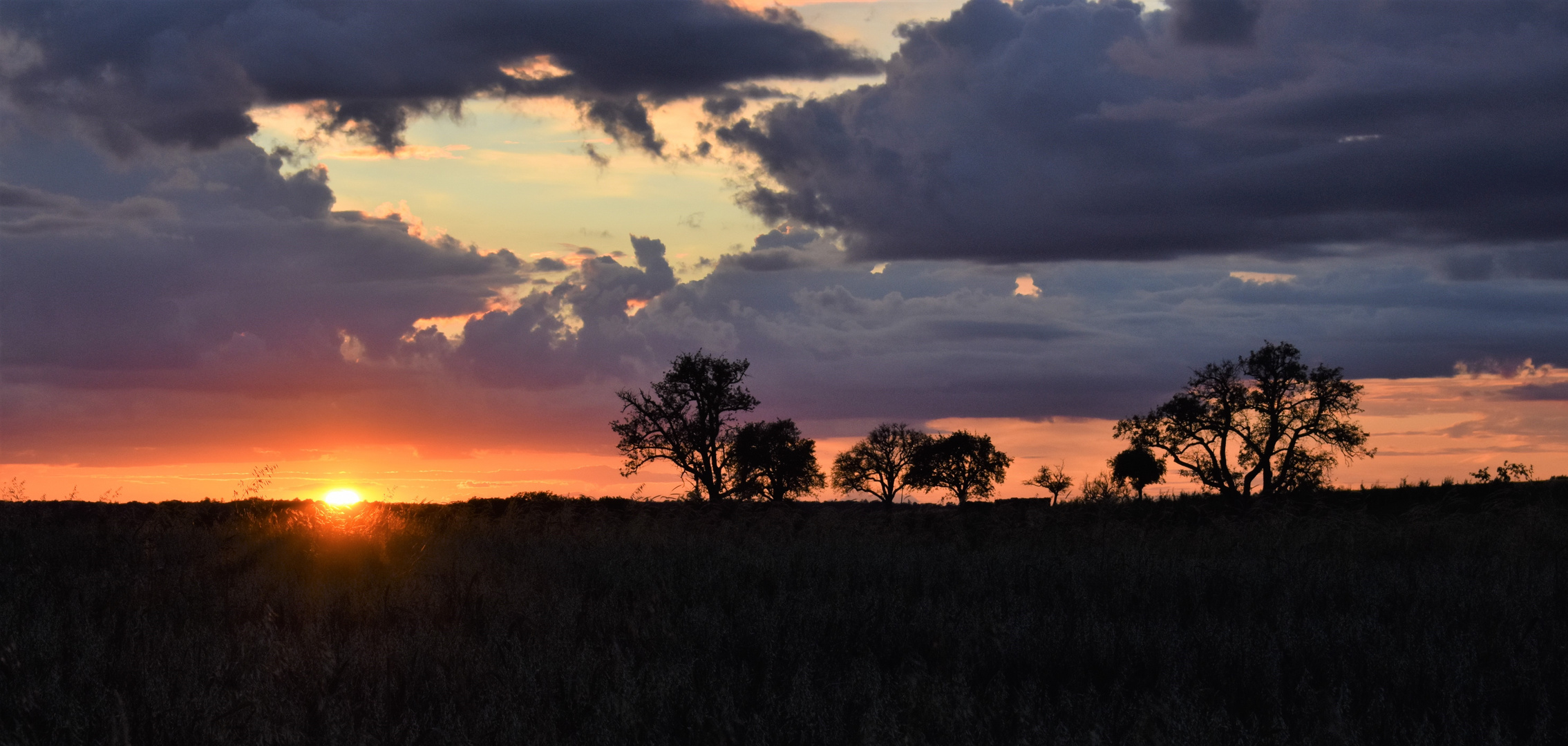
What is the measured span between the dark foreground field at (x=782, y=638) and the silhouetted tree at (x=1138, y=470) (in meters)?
43.4

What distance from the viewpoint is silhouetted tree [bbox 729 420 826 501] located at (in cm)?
4897

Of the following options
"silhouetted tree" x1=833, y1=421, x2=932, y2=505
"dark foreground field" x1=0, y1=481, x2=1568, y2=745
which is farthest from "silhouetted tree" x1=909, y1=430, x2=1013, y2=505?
"dark foreground field" x1=0, y1=481, x2=1568, y2=745

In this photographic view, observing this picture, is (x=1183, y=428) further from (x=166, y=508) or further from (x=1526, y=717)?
(x=1526, y=717)

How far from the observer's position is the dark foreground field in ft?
16.6

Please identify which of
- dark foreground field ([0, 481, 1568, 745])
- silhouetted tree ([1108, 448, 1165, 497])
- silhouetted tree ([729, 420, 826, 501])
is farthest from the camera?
silhouetted tree ([1108, 448, 1165, 497])

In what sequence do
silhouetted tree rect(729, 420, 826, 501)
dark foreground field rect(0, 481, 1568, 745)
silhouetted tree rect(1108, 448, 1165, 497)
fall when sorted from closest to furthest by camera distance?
dark foreground field rect(0, 481, 1568, 745) < silhouetted tree rect(729, 420, 826, 501) < silhouetted tree rect(1108, 448, 1165, 497)

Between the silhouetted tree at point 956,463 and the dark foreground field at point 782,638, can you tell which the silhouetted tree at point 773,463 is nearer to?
the silhouetted tree at point 956,463

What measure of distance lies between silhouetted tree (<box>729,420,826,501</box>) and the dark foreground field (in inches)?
1386

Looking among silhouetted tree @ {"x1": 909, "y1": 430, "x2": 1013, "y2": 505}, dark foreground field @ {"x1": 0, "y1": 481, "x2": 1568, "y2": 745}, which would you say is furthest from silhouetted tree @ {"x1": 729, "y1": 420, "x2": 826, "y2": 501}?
dark foreground field @ {"x1": 0, "y1": 481, "x2": 1568, "y2": 745}

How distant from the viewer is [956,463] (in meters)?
64.8

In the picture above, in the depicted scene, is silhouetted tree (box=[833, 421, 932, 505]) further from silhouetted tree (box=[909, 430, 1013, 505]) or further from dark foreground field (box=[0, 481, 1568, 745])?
dark foreground field (box=[0, 481, 1568, 745])

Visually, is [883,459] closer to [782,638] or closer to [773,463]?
[773,463]

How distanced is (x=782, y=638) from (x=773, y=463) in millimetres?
43816

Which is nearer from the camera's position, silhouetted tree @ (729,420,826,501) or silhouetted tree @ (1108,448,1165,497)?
silhouetted tree @ (729,420,826,501)
